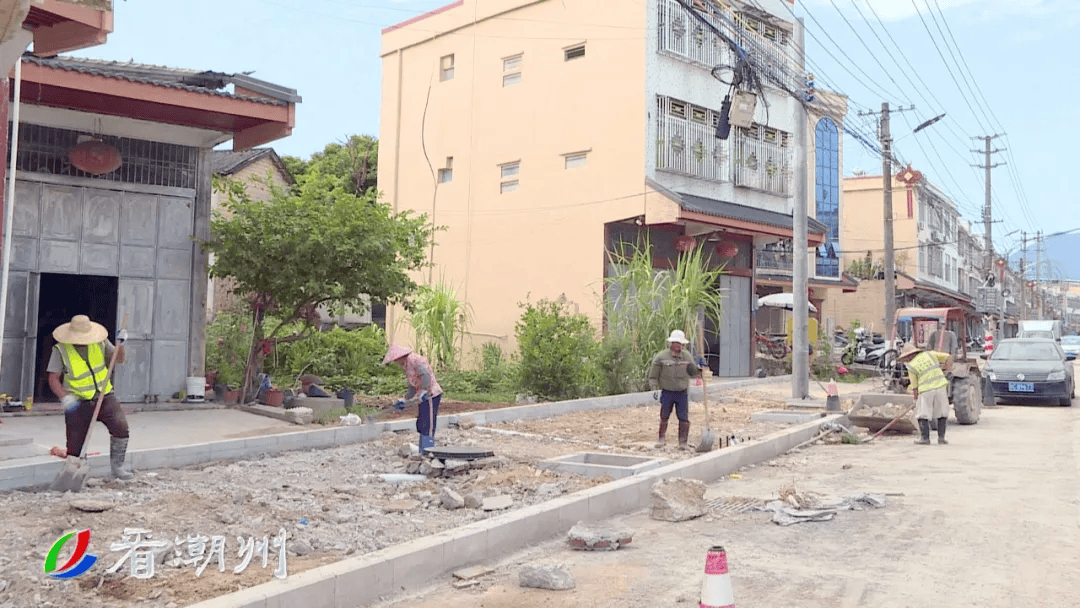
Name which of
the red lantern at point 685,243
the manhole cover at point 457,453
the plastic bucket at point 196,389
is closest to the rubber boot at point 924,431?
the manhole cover at point 457,453

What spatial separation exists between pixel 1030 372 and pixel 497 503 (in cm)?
1581

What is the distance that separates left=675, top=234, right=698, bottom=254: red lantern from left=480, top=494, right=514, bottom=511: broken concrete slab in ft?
54.0

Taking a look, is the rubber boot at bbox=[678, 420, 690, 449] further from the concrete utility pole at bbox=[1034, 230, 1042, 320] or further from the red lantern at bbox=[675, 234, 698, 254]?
the concrete utility pole at bbox=[1034, 230, 1042, 320]

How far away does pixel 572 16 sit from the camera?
23.9 metres

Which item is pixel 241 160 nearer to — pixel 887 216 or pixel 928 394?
pixel 887 216

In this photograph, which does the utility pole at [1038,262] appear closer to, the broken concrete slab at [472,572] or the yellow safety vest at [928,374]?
the yellow safety vest at [928,374]

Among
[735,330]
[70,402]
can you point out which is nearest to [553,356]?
[70,402]

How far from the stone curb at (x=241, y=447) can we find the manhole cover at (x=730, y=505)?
479 centimetres

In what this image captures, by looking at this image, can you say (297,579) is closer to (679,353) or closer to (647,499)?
(647,499)

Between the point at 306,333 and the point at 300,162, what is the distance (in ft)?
86.1

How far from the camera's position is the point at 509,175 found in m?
25.2

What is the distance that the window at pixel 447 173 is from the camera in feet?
88.4

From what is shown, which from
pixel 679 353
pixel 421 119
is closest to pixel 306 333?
pixel 679 353

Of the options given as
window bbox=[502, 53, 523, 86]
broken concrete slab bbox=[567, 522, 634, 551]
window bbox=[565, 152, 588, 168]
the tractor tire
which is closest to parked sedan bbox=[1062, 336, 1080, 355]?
window bbox=[565, 152, 588, 168]
